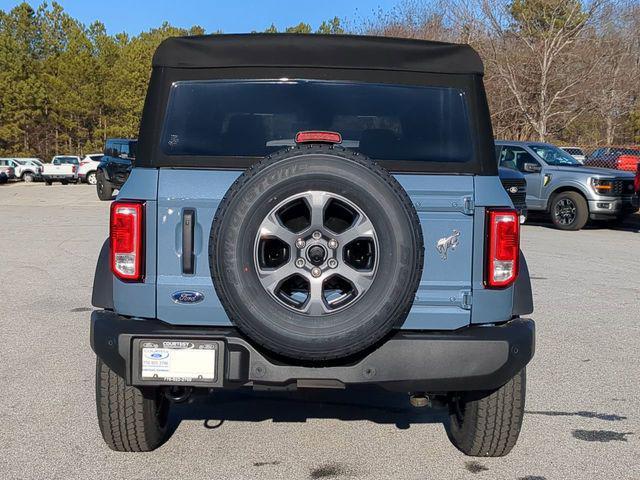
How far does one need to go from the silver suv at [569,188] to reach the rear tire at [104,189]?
42.3 ft

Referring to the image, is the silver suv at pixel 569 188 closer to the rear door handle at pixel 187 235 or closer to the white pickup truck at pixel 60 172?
the rear door handle at pixel 187 235

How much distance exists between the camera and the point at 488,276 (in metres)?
3.56

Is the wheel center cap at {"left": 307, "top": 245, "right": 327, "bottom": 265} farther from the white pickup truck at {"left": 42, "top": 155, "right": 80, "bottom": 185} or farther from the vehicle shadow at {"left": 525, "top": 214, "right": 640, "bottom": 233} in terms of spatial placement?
the white pickup truck at {"left": 42, "top": 155, "right": 80, "bottom": 185}

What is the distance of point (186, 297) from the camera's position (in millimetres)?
3496

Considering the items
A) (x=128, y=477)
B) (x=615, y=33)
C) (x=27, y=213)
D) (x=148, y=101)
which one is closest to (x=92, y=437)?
(x=128, y=477)

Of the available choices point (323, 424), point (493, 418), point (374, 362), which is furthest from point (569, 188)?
point (374, 362)

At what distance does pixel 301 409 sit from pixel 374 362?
162 centimetres

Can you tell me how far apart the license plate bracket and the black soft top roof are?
130 centimetres

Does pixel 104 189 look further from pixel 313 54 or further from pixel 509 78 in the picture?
pixel 313 54

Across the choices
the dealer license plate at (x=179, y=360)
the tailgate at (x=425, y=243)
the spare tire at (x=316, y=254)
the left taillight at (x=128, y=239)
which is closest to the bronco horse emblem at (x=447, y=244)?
the tailgate at (x=425, y=243)

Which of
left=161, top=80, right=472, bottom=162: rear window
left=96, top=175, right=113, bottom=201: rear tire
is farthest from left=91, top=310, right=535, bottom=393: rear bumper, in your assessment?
left=96, top=175, right=113, bottom=201: rear tire

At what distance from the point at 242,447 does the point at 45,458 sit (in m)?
1.00

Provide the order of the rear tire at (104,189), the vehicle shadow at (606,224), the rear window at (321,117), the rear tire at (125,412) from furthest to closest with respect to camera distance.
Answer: the rear tire at (104,189) → the vehicle shadow at (606,224) → the rear tire at (125,412) → the rear window at (321,117)

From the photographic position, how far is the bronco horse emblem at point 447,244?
11.6 ft
